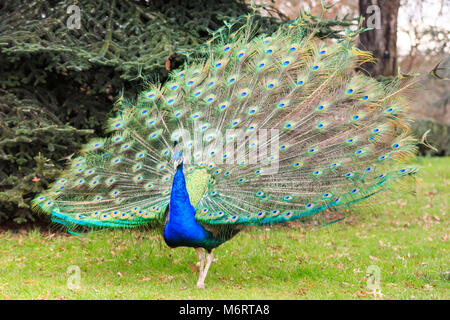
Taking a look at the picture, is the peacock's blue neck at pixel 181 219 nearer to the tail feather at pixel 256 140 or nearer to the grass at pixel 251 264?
the tail feather at pixel 256 140

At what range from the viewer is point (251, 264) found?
6.97 m

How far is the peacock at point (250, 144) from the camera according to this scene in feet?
17.8

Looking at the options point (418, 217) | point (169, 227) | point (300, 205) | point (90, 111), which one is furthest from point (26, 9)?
point (418, 217)

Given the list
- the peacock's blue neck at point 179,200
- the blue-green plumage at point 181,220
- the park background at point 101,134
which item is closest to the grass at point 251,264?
the park background at point 101,134

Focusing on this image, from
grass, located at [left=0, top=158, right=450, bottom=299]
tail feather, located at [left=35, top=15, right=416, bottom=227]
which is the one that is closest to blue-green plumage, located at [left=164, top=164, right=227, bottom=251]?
tail feather, located at [left=35, top=15, right=416, bottom=227]

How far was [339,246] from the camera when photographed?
8.21 metres

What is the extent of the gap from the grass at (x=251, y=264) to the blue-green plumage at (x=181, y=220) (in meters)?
0.60

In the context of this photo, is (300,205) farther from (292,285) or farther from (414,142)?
(414,142)

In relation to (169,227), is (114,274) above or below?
below

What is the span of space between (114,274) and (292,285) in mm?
2180

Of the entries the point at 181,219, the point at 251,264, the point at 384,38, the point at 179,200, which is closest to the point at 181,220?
the point at 181,219

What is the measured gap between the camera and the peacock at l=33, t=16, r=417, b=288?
5.43 m

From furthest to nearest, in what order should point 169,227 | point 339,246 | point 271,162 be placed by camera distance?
point 339,246 → point 271,162 → point 169,227

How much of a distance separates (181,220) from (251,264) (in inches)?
85.2
